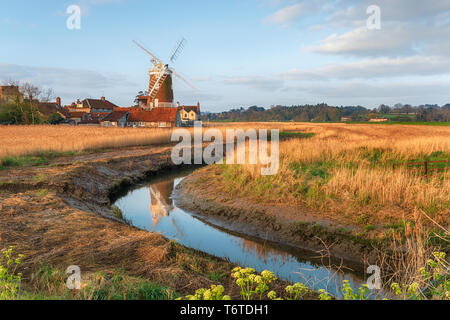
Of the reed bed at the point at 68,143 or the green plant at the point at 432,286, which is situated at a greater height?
the reed bed at the point at 68,143

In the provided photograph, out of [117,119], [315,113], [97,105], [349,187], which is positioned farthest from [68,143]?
[315,113]

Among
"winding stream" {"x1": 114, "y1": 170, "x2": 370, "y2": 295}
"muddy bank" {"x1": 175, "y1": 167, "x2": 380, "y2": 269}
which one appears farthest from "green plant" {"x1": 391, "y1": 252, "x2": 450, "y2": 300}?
"muddy bank" {"x1": 175, "y1": 167, "x2": 380, "y2": 269}

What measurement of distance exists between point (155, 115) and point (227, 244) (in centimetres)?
5155

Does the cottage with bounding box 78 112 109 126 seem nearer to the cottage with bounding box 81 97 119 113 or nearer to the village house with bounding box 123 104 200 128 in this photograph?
the cottage with bounding box 81 97 119 113

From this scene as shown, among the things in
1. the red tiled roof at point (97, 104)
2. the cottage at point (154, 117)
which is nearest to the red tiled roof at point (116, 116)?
the cottage at point (154, 117)

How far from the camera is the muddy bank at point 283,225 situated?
8.03m

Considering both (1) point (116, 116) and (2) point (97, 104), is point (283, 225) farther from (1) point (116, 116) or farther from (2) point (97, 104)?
(2) point (97, 104)

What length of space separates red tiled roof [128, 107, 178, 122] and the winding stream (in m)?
42.5

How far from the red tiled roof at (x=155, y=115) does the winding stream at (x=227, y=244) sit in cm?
4249

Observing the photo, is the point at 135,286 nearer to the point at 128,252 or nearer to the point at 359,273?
the point at 128,252

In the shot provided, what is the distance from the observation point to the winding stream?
6.96m

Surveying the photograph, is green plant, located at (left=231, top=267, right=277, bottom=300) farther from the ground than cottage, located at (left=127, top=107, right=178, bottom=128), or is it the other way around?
cottage, located at (left=127, top=107, right=178, bottom=128)

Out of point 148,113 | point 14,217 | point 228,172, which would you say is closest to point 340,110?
point 148,113

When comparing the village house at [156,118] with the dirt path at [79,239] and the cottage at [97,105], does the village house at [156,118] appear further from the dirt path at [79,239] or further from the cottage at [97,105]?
the dirt path at [79,239]
